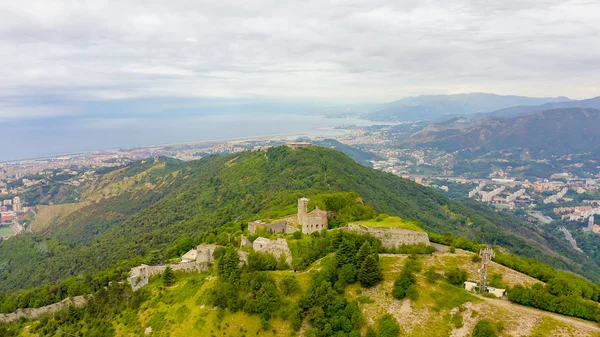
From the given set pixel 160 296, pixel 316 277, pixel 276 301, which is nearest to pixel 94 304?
pixel 160 296

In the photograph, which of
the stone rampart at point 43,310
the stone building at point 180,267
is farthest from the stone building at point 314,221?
the stone rampart at point 43,310

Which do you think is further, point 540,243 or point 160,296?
point 540,243

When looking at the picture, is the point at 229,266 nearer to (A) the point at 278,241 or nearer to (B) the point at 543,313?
(A) the point at 278,241

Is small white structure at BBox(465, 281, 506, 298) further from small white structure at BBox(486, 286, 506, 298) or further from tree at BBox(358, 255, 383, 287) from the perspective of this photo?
tree at BBox(358, 255, 383, 287)

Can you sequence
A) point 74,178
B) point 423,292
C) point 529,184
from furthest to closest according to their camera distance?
point 529,184 → point 74,178 → point 423,292

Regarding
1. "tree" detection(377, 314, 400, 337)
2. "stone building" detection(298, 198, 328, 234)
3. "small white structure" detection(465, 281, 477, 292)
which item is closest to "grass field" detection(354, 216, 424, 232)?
"stone building" detection(298, 198, 328, 234)

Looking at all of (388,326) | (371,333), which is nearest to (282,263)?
(371,333)

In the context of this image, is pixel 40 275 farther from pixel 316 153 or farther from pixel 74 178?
pixel 74 178
